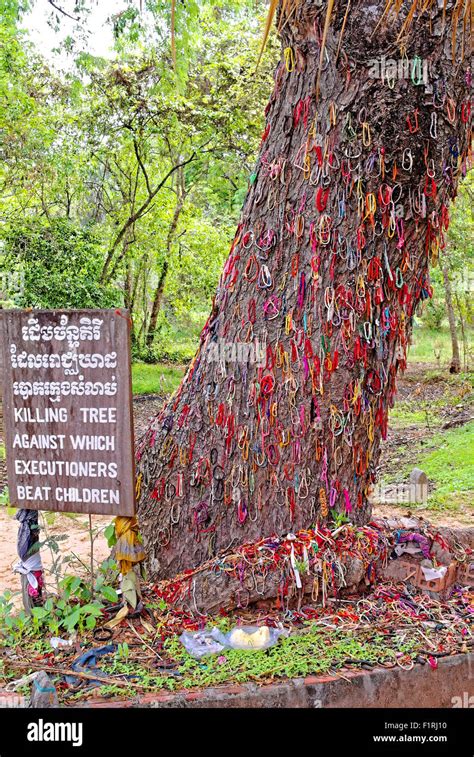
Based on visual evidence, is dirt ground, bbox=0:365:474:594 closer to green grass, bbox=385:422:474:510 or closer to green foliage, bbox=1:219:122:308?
green grass, bbox=385:422:474:510

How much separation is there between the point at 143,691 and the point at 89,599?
80 centimetres

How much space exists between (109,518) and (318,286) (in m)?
3.61

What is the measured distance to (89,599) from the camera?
351 cm

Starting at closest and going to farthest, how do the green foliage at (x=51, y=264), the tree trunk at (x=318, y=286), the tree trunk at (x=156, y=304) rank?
the tree trunk at (x=318, y=286) → the green foliage at (x=51, y=264) → the tree trunk at (x=156, y=304)

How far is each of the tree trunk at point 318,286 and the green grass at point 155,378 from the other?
8.30 metres

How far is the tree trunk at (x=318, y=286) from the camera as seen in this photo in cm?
322

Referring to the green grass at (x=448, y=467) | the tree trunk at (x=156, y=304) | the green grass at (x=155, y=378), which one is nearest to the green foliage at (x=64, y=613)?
the green grass at (x=448, y=467)

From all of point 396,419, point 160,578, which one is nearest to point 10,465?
point 160,578

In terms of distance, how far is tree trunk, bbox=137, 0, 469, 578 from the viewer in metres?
3.22

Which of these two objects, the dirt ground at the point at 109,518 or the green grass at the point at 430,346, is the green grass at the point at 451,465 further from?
the green grass at the point at 430,346

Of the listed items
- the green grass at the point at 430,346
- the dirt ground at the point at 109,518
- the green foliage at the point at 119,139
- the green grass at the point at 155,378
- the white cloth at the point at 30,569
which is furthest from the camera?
the green grass at the point at 430,346

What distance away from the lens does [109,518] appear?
6219 mm

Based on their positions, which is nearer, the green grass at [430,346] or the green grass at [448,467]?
the green grass at [448,467]

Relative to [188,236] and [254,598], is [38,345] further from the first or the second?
[188,236]
